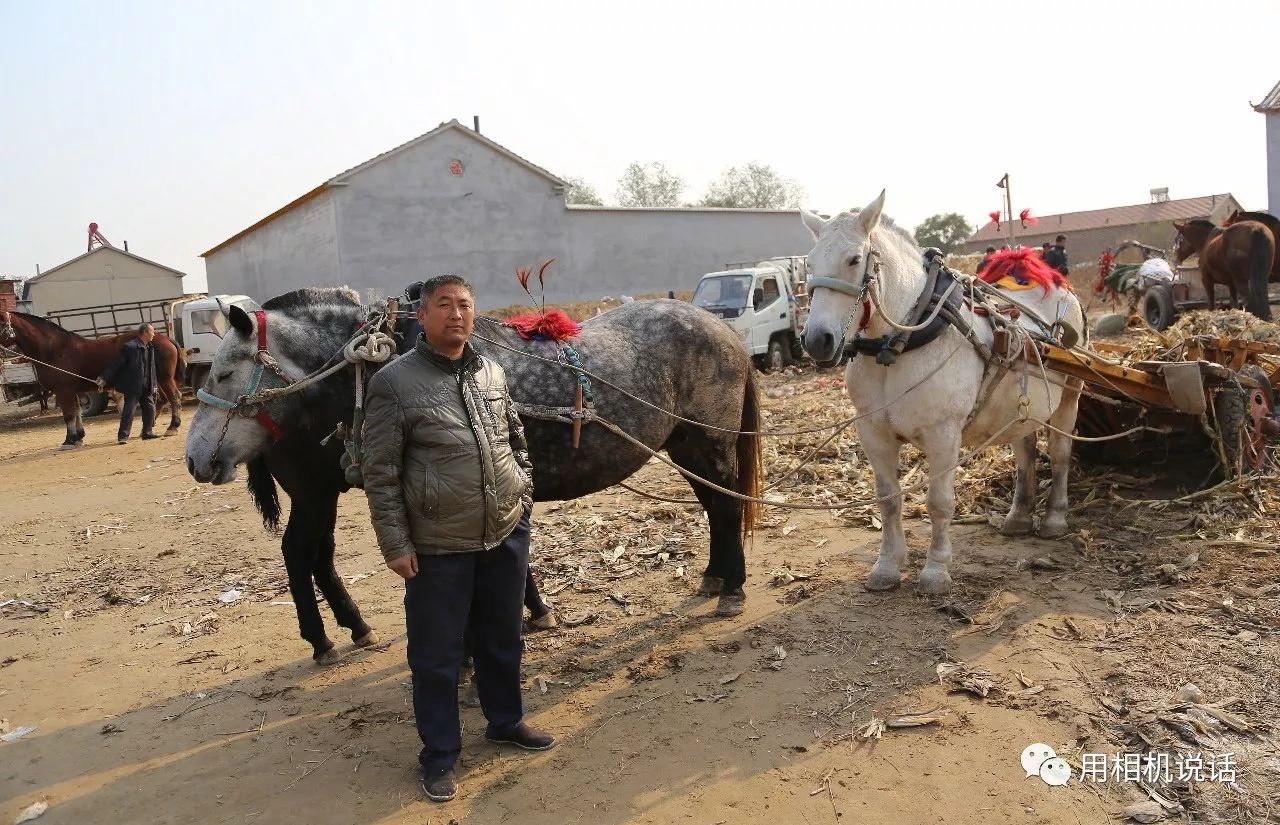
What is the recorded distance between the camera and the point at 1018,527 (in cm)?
575

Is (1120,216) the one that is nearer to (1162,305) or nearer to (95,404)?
(1162,305)

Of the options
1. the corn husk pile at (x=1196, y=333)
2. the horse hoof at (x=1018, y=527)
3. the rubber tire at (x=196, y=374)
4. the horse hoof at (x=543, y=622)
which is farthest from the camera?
the rubber tire at (x=196, y=374)

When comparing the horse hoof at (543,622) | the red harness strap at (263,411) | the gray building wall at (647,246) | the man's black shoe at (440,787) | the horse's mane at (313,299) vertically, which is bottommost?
the man's black shoe at (440,787)

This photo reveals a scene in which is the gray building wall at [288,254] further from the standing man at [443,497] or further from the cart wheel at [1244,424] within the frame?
the cart wheel at [1244,424]

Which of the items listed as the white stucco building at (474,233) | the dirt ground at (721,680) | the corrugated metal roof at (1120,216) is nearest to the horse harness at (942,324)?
the dirt ground at (721,680)

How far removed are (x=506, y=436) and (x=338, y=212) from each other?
899 inches

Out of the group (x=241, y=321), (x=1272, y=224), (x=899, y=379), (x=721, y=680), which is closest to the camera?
(x=241, y=321)

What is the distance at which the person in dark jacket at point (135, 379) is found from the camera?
13.1 meters

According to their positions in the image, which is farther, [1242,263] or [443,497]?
[1242,263]

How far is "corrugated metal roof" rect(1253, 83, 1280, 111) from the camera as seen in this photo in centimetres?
2422

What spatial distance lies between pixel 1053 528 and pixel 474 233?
2270 cm

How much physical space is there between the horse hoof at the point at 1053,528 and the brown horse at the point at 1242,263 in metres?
9.27

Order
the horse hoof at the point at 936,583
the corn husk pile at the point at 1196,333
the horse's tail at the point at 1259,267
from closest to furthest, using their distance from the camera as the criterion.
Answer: the horse hoof at the point at 936,583 < the corn husk pile at the point at 1196,333 < the horse's tail at the point at 1259,267

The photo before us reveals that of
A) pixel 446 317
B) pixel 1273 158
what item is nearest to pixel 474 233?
pixel 1273 158
